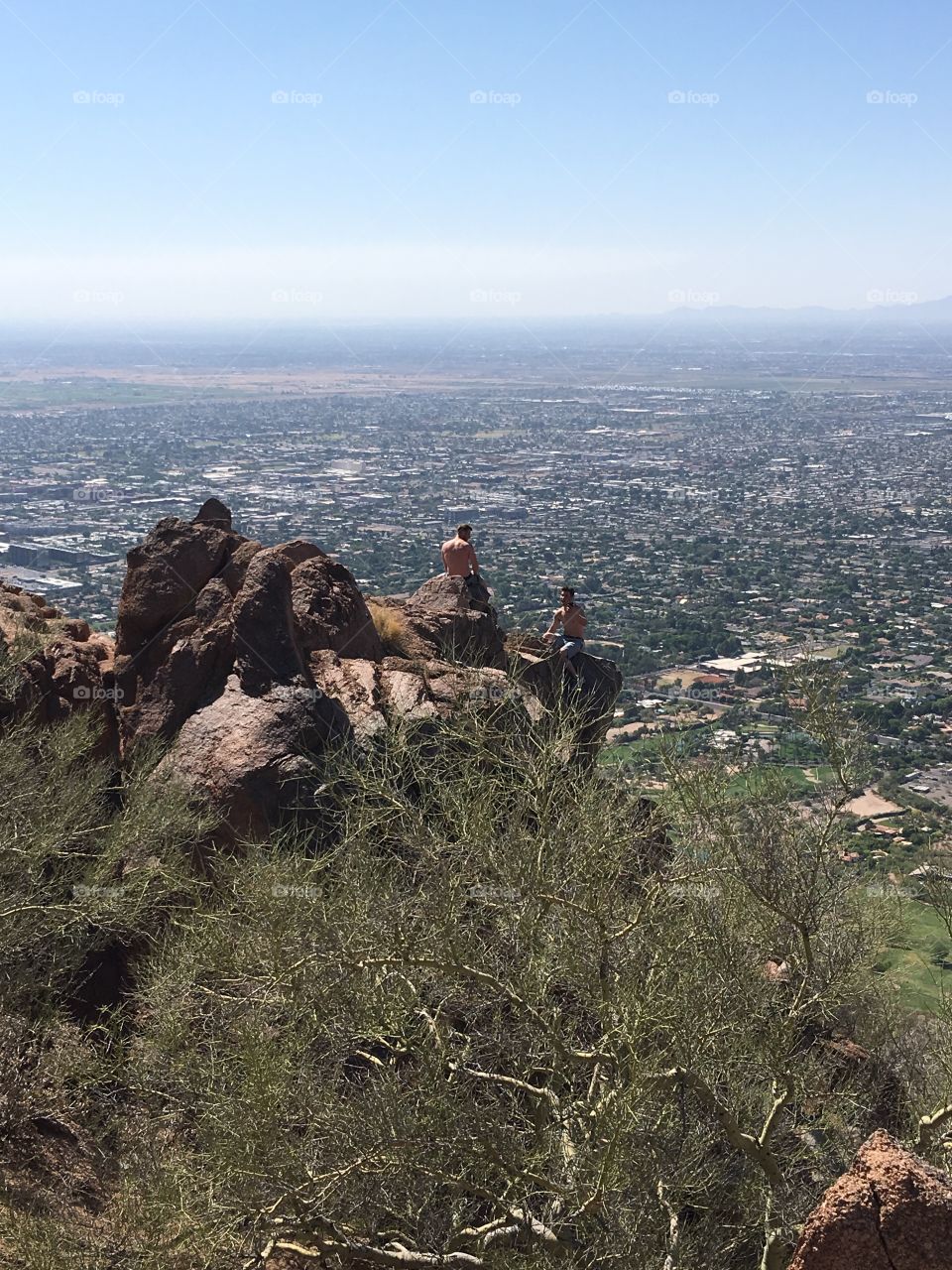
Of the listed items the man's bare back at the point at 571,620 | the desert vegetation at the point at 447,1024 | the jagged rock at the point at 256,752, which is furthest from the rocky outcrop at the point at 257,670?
the desert vegetation at the point at 447,1024

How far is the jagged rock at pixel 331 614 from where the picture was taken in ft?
52.1

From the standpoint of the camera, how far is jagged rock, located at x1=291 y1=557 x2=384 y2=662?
15.9m

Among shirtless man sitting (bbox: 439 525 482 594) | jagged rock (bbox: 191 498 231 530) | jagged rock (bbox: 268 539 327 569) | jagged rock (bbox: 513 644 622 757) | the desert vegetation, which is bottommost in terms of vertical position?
the desert vegetation

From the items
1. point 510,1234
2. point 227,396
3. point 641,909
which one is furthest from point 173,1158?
point 227,396

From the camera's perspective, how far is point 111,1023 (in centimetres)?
1248

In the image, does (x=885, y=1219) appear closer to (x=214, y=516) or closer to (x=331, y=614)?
(x=331, y=614)

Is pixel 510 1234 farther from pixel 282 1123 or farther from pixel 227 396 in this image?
pixel 227 396

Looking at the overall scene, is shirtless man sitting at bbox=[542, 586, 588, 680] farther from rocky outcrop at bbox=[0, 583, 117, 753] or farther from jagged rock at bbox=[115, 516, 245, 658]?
rocky outcrop at bbox=[0, 583, 117, 753]

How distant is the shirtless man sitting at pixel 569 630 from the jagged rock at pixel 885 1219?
9658 millimetres

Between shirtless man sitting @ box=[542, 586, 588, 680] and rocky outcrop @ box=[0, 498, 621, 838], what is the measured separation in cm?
31

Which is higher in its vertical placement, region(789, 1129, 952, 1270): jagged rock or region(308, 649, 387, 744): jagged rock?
region(308, 649, 387, 744): jagged rock

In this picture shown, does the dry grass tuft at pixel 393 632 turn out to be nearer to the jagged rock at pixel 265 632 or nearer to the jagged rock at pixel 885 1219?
the jagged rock at pixel 265 632

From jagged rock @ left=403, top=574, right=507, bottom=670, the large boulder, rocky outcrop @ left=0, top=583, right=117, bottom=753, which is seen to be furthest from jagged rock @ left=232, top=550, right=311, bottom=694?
jagged rock @ left=403, top=574, right=507, bottom=670

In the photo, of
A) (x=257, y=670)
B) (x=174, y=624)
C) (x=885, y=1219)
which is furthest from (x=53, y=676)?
(x=885, y=1219)
